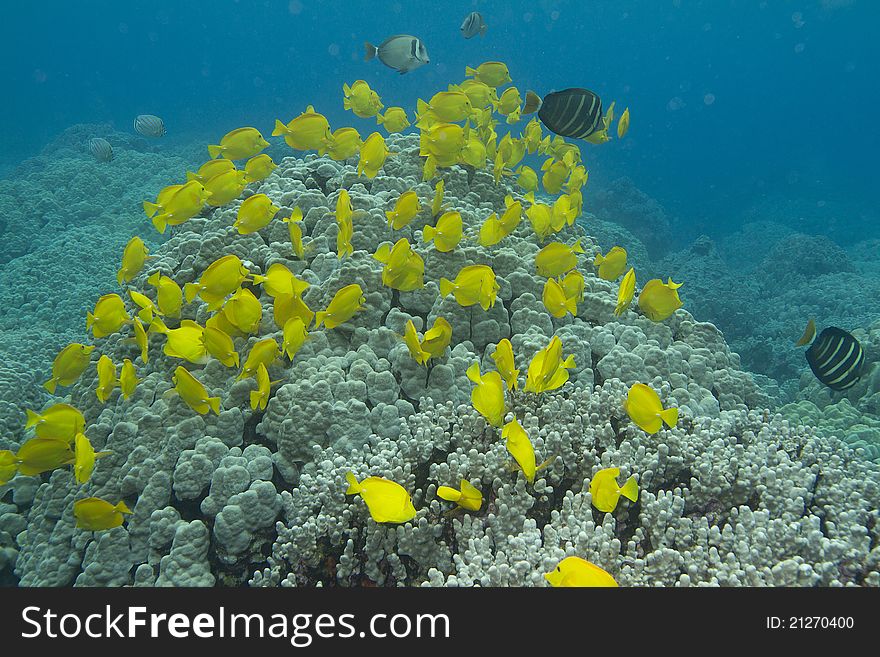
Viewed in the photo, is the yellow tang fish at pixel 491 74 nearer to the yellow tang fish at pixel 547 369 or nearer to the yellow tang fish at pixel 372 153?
the yellow tang fish at pixel 372 153

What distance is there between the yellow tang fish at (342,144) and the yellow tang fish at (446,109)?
75cm

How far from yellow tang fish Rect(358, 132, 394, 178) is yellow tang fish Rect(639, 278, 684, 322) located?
2490 mm

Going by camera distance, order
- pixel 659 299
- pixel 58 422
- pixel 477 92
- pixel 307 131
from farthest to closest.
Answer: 1. pixel 477 92
2. pixel 307 131
3. pixel 659 299
4. pixel 58 422

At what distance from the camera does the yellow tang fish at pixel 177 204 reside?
362 cm

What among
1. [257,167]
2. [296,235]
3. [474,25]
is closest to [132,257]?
[296,235]

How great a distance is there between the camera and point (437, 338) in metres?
3.20

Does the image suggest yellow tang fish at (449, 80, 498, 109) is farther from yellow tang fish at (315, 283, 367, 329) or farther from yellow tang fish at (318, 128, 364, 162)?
yellow tang fish at (315, 283, 367, 329)

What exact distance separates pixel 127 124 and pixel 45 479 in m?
50.7

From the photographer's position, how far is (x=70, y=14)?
116m

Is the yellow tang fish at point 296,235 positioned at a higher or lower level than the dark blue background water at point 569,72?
lower

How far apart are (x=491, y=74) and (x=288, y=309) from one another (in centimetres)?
436

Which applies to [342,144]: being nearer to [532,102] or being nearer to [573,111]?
[532,102]

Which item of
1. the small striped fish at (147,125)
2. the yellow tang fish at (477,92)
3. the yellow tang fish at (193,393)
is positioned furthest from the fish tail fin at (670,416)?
the small striped fish at (147,125)
